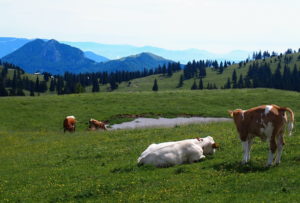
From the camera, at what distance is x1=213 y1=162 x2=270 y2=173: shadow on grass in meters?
14.6

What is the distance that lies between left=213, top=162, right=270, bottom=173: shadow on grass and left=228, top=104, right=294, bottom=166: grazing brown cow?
0.30 meters

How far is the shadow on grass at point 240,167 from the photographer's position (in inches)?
576

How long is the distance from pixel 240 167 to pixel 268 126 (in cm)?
214

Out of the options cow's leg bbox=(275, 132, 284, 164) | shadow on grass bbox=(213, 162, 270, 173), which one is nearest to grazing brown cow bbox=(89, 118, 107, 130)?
shadow on grass bbox=(213, 162, 270, 173)

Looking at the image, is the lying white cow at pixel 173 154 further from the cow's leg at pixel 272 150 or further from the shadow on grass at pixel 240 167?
the cow's leg at pixel 272 150

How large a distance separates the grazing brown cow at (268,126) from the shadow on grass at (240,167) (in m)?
0.30

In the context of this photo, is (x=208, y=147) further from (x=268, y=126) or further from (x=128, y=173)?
(x=128, y=173)

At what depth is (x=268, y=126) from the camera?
14.8 m

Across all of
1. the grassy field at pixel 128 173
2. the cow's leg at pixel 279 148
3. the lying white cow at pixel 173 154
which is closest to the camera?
the grassy field at pixel 128 173

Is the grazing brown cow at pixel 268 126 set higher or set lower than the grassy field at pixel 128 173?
higher

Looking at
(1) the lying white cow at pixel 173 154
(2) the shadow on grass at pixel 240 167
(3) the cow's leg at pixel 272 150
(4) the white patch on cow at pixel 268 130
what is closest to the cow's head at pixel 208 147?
(1) the lying white cow at pixel 173 154

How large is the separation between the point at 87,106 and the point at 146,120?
44.7ft

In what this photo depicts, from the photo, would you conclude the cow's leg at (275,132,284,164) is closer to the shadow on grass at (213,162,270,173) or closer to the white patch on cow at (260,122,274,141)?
the white patch on cow at (260,122,274,141)

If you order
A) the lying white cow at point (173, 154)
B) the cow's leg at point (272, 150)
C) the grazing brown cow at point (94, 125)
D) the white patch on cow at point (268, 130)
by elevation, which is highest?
the white patch on cow at point (268, 130)
